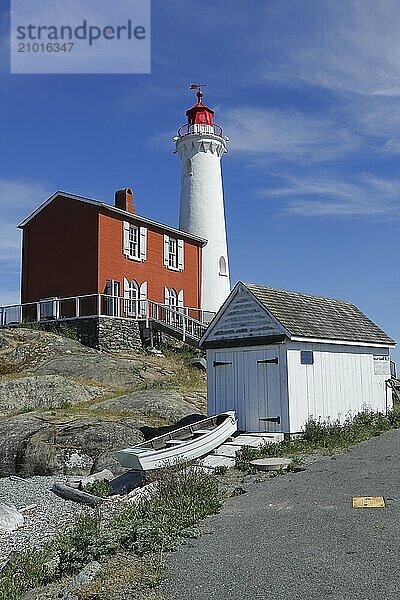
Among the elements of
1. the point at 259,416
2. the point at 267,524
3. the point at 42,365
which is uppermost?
the point at 42,365

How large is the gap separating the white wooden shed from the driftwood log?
4.78 meters

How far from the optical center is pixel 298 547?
26.0ft

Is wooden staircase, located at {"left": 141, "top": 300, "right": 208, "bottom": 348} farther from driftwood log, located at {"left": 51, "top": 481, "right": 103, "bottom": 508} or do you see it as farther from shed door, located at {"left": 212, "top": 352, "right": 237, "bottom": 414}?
driftwood log, located at {"left": 51, "top": 481, "right": 103, "bottom": 508}

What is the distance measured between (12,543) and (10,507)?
2.15m

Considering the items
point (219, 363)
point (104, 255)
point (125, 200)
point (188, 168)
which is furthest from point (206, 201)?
point (219, 363)

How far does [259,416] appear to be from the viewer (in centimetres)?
1631

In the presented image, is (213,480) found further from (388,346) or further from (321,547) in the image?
(388,346)

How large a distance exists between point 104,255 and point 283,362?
17834mm

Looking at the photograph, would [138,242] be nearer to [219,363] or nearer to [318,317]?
[318,317]

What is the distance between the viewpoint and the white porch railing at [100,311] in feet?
102

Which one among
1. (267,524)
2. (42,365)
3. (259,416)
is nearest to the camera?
(267,524)

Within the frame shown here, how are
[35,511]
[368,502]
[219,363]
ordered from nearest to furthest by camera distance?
[368,502] → [35,511] → [219,363]

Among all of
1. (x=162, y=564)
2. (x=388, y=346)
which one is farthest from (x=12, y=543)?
(x=388, y=346)

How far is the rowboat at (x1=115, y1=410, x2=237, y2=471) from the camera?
42.2ft
